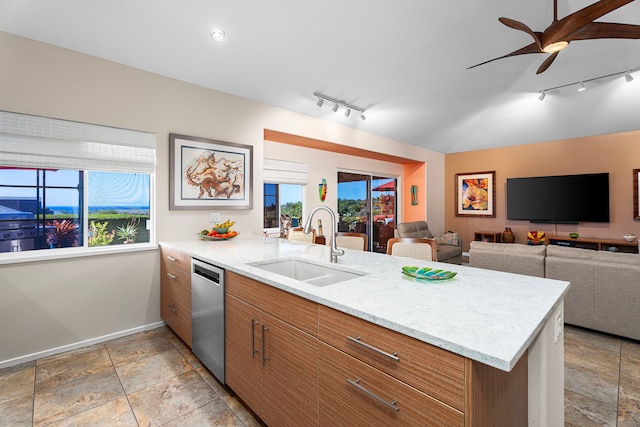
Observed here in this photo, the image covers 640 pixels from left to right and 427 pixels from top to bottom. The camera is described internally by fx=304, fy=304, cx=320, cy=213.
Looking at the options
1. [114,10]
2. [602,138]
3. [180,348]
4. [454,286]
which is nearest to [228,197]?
[180,348]

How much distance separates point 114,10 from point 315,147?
119 inches

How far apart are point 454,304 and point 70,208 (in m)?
3.17

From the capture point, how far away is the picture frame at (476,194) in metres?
6.71

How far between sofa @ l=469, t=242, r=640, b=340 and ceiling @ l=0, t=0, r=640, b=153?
2408 mm

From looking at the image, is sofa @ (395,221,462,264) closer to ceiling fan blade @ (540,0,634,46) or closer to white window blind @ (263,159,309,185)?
white window blind @ (263,159,309,185)

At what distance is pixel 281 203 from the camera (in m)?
4.61

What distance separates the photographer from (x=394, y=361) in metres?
0.96

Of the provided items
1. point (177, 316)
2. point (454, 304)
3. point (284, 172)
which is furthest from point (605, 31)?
point (177, 316)

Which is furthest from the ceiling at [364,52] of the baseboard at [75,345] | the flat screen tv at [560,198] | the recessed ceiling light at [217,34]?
the baseboard at [75,345]

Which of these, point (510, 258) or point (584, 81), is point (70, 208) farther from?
point (584, 81)

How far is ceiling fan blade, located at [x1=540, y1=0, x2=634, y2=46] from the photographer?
1922mm

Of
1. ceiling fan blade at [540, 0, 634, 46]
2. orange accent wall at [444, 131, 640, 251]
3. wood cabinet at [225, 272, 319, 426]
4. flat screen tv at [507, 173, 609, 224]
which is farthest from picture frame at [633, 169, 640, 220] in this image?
wood cabinet at [225, 272, 319, 426]

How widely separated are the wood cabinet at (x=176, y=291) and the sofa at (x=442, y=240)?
3.93m

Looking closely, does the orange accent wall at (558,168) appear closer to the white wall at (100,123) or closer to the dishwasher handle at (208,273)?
the white wall at (100,123)
